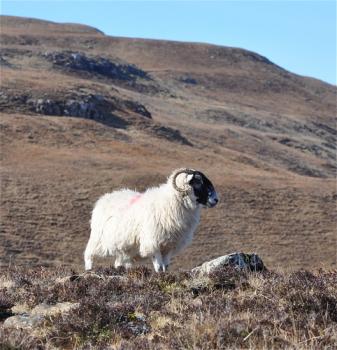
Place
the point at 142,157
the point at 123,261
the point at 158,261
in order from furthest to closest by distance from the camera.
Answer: the point at 142,157 < the point at 123,261 < the point at 158,261

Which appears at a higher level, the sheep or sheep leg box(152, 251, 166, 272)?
the sheep

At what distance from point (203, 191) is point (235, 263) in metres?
2.94

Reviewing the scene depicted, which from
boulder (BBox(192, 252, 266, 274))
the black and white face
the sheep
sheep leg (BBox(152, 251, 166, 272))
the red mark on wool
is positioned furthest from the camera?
the red mark on wool

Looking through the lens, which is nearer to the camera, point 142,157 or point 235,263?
point 235,263

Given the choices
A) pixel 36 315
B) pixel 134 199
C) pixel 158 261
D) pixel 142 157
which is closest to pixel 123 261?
pixel 158 261

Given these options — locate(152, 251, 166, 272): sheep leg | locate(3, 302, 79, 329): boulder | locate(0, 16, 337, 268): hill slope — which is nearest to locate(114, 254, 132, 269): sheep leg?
locate(152, 251, 166, 272): sheep leg

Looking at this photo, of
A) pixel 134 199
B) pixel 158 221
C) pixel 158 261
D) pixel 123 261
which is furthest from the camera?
pixel 134 199

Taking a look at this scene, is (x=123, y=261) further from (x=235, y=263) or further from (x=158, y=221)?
(x=235, y=263)

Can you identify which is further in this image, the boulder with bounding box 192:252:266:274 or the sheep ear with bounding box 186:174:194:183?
the sheep ear with bounding box 186:174:194:183

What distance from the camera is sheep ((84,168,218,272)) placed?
14.0 m

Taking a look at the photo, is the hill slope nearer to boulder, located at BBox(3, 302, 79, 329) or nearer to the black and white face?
the black and white face

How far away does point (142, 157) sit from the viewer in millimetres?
71875

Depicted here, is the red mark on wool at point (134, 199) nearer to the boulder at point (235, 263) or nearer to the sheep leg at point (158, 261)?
the sheep leg at point (158, 261)

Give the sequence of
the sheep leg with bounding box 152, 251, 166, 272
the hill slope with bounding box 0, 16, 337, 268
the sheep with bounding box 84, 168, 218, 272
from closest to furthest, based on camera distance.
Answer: the sheep leg with bounding box 152, 251, 166, 272 → the sheep with bounding box 84, 168, 218, 272 → the hill slope with bounding box 0, 16, 337, 268
